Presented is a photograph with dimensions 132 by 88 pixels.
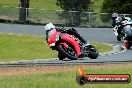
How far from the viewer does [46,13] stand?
149 feet

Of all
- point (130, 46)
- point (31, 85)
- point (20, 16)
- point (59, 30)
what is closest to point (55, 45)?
point (59, 30)

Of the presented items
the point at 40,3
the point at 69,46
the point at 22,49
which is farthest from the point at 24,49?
the point at 40,3

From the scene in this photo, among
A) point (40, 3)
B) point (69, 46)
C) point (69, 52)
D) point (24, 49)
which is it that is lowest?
point (40, 3)

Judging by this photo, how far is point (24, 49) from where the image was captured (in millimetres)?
25359

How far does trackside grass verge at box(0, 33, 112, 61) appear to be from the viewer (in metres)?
23.0

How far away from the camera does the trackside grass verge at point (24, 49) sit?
2296 cm

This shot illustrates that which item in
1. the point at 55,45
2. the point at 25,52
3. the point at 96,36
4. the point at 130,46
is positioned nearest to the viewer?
the point at 55,45

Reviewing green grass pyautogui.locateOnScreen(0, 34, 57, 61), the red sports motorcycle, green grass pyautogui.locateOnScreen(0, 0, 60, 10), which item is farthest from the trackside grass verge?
green grass pyautogui.locateOnScreen(0, 0, 60, 10)

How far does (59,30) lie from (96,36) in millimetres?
21448

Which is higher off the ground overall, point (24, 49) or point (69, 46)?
point (69, 46)

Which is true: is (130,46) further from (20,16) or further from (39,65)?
(20,16)

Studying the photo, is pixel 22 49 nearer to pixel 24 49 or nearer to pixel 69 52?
pixel 24 49

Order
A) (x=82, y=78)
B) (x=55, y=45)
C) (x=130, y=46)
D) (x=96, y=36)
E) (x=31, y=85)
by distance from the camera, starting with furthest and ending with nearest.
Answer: (x=96, y=36) < (x=130, y=46) < (x=55, y=45) < (x=31, y=85) < (x=82, y=78)

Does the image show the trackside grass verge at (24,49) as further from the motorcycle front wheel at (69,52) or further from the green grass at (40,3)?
the green grass at (40,3)
